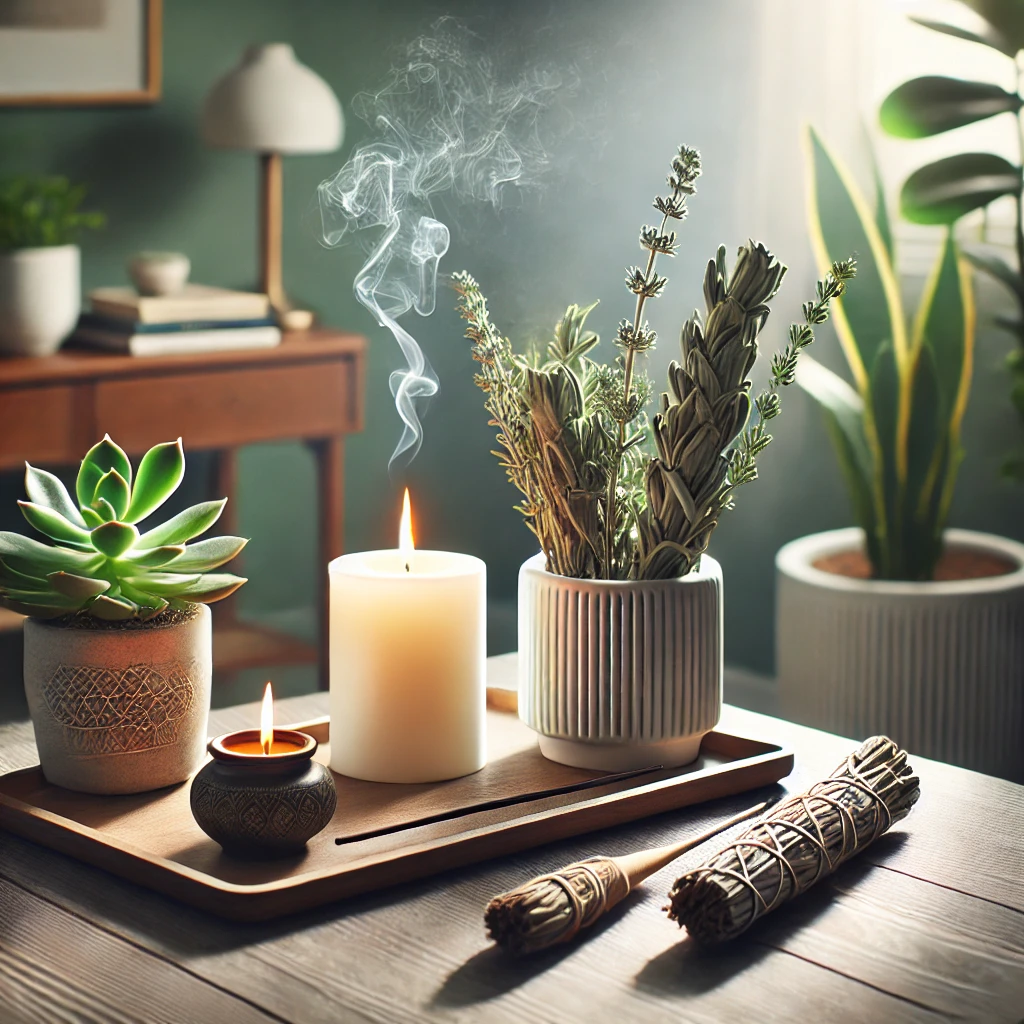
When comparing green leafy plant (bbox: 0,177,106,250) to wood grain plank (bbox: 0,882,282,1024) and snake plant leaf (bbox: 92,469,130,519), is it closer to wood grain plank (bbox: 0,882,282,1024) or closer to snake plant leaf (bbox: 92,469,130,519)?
snake plant leaf (bbox: 92,469,130,519)

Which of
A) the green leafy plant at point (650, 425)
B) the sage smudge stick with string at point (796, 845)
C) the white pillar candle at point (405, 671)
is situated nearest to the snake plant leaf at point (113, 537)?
the white pillar candle at point (405, 671)

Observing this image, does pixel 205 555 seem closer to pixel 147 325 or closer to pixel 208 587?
pixel 208 587

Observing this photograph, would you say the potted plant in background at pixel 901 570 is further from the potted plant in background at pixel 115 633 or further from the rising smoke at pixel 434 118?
the potted plant in background at pixel 115 633

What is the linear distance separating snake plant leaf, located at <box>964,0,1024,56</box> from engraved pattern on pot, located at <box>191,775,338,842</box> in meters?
1.81

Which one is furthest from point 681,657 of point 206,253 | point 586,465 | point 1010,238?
point 206,253

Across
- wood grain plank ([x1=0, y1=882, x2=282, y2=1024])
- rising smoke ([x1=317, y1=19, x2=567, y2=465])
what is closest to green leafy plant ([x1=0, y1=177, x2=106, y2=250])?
rising smoke ([x1=317, y1=19, x2=567, y2=465])

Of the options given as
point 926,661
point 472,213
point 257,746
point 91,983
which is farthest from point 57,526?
point 472,213

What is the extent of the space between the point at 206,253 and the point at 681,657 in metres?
2.19

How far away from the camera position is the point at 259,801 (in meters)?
0.81

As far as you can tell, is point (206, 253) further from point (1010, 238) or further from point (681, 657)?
point (681, 657)

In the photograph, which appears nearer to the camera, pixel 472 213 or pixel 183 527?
pixel 183 527

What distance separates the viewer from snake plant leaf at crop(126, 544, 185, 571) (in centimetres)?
91

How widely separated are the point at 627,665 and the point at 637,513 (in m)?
0.11

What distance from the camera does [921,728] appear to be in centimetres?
217
